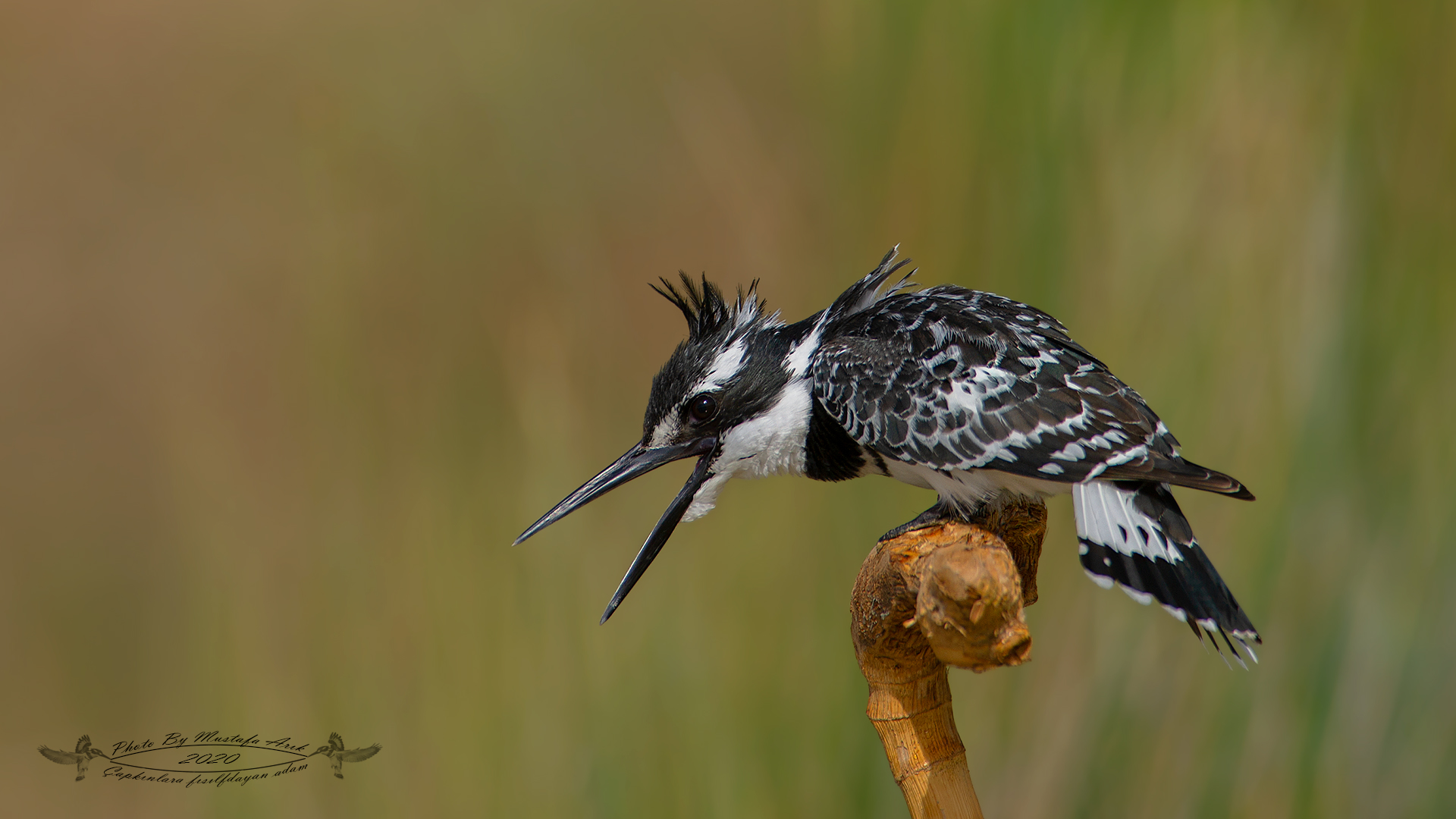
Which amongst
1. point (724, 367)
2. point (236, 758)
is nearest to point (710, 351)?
point (724, 367)

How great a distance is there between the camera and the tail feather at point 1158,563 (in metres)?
1.25

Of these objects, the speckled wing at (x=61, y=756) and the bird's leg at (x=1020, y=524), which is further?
the speckled wing at (x=61, y=756)

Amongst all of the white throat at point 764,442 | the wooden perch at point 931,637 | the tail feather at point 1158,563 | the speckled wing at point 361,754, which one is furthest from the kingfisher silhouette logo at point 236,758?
the tail feather at point 1158,563

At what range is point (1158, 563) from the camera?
1285mm

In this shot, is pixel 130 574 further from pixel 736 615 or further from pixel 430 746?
pixel 736 615

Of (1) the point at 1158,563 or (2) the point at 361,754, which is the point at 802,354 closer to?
(1) the point at 1158,563

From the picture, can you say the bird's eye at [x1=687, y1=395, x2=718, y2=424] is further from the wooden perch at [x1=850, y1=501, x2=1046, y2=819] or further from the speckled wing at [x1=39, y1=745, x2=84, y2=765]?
the speckled wing at [x1=39, y1=745, x2=84, y2=765]

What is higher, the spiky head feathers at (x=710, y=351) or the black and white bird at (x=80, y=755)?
the spiky head feathers at (x=710, y=351)

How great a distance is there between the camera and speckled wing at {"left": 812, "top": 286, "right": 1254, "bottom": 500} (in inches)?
54.6

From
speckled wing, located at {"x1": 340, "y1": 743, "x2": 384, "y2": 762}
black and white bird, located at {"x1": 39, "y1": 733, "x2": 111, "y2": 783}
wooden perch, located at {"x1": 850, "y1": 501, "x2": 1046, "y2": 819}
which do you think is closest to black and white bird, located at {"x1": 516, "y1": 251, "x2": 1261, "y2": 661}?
wooden perch, located at {"x1": 850, "y1": 501, "x2": 1046, "y2": 819}

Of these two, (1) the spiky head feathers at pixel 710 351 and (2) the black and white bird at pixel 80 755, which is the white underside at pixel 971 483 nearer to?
(1) the spiky head feathers at pixel 710 351

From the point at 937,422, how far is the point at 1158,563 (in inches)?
14.1

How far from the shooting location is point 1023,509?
5.29 ft

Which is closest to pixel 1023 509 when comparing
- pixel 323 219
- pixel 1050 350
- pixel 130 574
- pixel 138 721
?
pixel 1050 350
